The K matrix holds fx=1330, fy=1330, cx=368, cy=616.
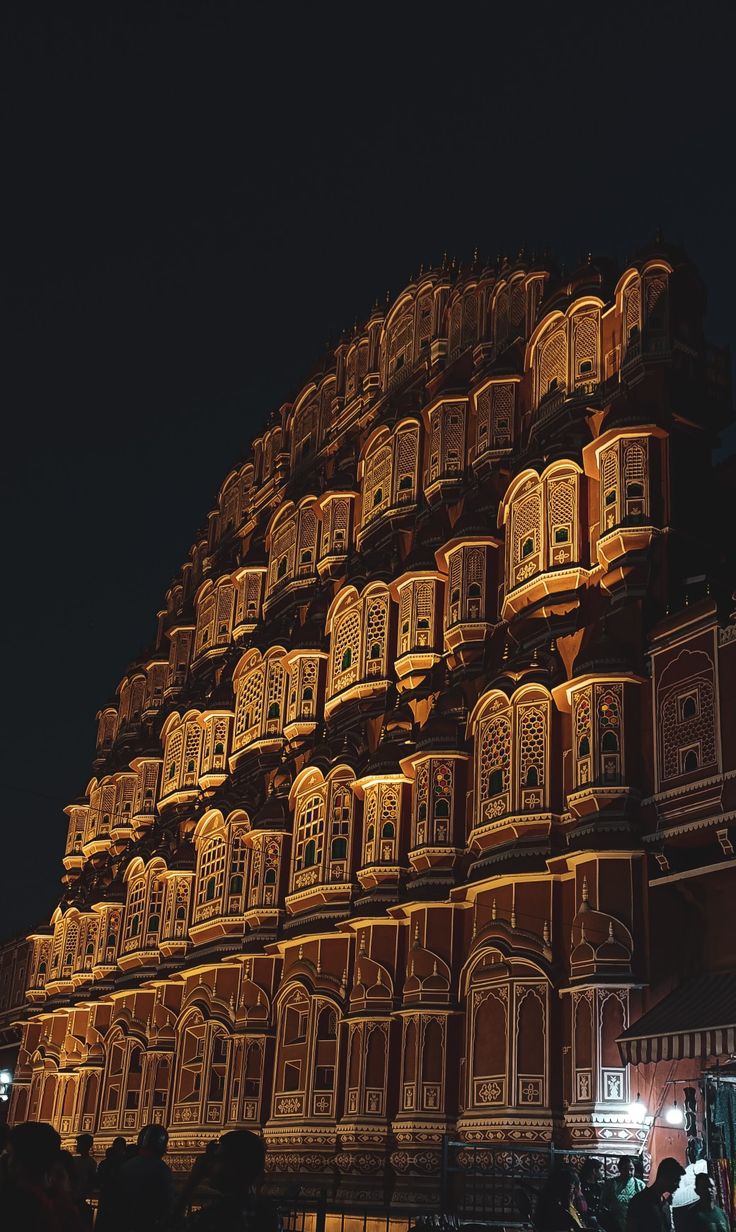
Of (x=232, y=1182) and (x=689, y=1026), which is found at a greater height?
(x=689, y=1026)

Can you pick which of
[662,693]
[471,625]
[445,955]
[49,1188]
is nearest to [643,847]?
[662,693]

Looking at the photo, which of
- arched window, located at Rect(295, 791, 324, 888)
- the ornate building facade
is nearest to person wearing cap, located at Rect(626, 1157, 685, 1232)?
the ornate building facade

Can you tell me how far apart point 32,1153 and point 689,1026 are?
54.5 feet

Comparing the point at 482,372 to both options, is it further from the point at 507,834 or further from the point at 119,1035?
the point at 119,1035

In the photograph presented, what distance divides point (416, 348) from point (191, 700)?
45.4 ft

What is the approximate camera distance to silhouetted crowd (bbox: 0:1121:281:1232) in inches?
231

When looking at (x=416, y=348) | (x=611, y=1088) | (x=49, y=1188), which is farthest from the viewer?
(x=416, y=348)

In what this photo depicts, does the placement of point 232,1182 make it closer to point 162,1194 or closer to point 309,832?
point 162,1194

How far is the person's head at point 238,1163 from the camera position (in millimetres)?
6773

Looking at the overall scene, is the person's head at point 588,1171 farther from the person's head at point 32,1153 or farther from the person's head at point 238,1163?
the person's head at point 32,1153

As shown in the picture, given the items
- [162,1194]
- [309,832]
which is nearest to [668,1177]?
[162,1194]

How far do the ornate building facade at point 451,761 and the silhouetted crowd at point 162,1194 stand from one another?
9.34m

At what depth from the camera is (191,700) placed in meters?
44.2

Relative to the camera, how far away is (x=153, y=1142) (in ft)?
30.3
